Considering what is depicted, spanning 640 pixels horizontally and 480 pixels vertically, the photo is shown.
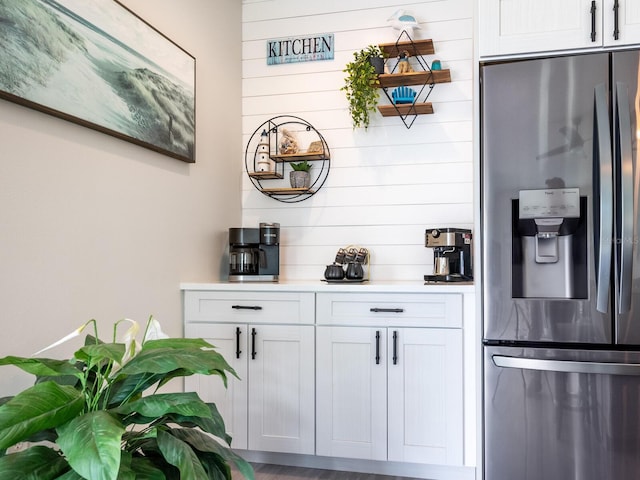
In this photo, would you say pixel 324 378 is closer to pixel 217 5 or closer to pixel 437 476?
pixel 437 476

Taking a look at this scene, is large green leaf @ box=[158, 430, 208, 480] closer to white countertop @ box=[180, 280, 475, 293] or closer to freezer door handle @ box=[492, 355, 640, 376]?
freezer door handle @ box=[492, 355, 640, 376]

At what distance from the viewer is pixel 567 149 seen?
213cm

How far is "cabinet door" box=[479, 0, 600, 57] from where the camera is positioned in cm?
220

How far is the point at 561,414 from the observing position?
2.11 metres

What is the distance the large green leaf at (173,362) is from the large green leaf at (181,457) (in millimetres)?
150

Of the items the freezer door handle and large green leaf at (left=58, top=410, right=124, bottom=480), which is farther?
the freezer door handle

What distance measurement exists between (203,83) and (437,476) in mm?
2313

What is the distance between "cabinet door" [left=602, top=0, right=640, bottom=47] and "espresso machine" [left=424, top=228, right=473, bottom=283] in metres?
1.13

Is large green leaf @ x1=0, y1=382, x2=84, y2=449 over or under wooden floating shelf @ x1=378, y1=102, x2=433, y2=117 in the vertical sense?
under

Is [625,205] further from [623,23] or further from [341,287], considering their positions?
[341,287]

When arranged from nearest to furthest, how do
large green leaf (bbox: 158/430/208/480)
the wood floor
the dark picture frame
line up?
large green leaf (bbox: 158/430/208/480) → the dark picture frame → the wood floor

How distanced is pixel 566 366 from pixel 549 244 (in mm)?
459

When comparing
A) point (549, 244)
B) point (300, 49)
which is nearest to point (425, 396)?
point (549, 244)

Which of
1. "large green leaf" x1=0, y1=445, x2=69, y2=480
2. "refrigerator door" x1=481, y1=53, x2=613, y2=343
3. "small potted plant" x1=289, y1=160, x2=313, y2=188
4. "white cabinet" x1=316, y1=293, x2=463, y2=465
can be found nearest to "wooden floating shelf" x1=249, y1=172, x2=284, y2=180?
"small potted plant" x1=289, y1=160, x2=313, y2=188
